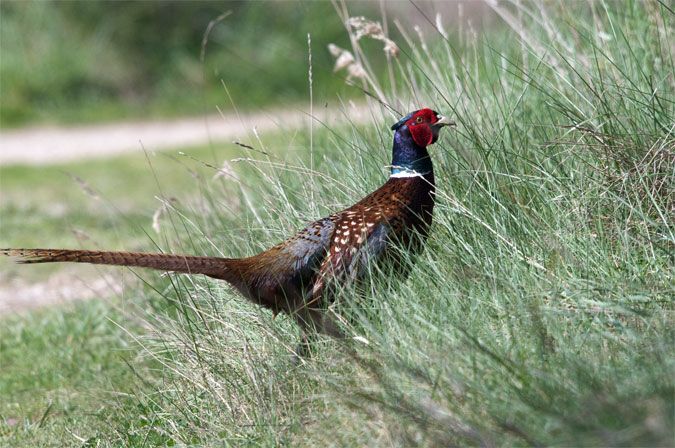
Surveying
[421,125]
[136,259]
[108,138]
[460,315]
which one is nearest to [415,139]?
[421,125]

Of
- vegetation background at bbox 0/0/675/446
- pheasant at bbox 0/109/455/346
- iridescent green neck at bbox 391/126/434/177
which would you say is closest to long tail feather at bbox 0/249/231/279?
pheasant at bbox 0/109/455/346

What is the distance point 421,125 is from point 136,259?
120 cm

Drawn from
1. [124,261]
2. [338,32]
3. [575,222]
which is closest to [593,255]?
[575,222]

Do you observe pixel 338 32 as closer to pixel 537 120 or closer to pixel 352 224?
pixel 537 120

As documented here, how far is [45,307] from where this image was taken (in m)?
5.08

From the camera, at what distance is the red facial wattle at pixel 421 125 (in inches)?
120

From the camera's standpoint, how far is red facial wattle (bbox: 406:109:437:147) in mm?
3061

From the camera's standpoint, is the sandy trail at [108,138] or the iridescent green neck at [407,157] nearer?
the iridescent green neck at [407,157]

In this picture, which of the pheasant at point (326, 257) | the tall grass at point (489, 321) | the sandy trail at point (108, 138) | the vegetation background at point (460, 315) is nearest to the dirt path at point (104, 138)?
the sandy trail at point (108, 138)

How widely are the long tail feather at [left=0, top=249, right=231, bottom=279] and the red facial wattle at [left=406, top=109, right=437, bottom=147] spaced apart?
0.88 m

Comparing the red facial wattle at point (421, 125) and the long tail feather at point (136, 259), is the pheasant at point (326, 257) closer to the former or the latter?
the long tail feather at point (136, 259)

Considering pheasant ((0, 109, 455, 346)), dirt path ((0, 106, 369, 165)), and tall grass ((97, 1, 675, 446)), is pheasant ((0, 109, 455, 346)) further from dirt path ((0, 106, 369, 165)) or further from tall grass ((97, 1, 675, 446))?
dirt path ((0, 106, 369, 165))

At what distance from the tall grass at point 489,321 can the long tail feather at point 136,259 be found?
10cm

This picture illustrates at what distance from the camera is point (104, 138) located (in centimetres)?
1045
